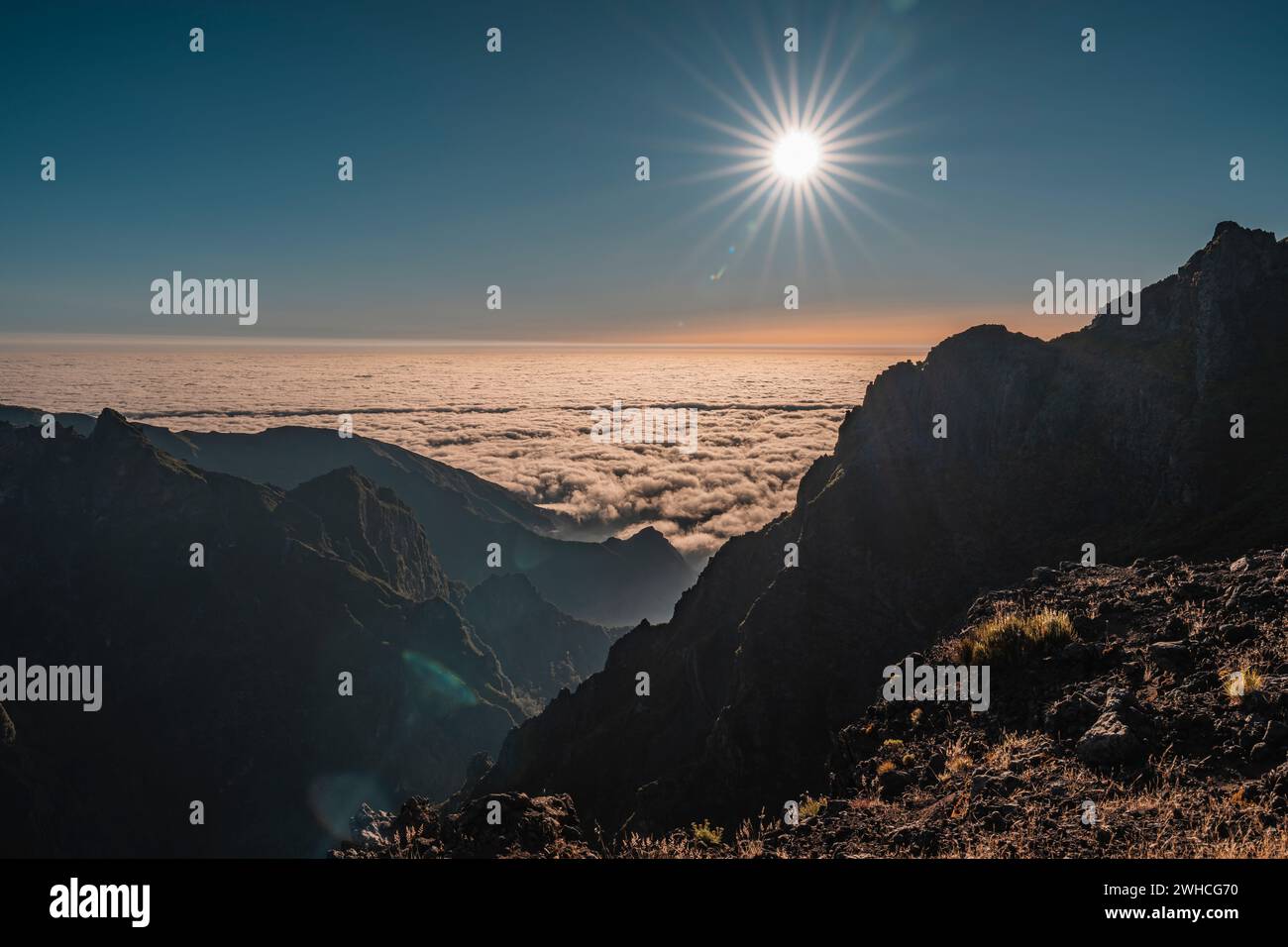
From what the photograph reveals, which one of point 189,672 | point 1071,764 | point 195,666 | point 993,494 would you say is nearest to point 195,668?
point 195,666

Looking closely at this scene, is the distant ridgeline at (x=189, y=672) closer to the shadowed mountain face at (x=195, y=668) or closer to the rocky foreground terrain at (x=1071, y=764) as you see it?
the shadowed mountain face at (x=195, y=668)

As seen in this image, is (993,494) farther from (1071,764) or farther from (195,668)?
(195,668)

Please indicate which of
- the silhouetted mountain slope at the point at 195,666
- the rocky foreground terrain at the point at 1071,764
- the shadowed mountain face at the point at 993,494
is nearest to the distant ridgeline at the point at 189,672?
the silhouetted mountain slope at the point at 195,666

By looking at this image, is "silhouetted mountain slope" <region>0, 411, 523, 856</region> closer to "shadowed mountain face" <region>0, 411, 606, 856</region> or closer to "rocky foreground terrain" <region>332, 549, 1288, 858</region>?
"shadowed mountain face" <region>0, 411, 606, 856</region>

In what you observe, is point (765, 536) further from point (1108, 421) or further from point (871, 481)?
point (1108, 421)

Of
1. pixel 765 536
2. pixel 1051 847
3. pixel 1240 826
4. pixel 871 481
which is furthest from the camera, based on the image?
pixel 765 536

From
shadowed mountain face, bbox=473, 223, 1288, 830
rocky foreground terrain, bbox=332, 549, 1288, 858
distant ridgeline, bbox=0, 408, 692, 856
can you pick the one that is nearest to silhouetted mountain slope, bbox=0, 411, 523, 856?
distant ridgeline, bbox=0, 408, 692, 856

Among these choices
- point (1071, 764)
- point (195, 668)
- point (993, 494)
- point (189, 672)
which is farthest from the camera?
point (195, 668)
